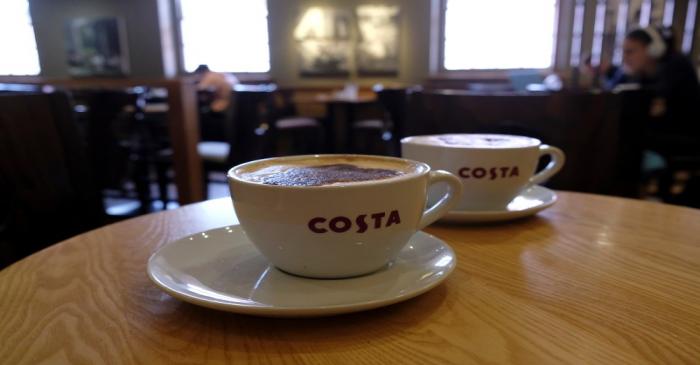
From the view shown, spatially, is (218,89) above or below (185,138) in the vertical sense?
above

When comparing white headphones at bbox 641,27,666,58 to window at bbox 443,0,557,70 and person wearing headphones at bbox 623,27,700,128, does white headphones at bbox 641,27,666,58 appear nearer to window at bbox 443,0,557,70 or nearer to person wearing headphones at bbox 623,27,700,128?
person wearing headphones at bbox 623,27,700,128

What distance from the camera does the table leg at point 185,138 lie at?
2207 millimetres

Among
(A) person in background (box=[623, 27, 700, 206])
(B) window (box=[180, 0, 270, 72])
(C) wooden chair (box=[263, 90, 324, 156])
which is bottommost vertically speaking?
(C) wooden chair (box=[263, 90, 324, 156])

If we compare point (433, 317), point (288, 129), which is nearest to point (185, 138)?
point (433, 317)

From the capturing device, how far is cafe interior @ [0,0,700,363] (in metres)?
0.90

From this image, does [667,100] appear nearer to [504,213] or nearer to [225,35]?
[504,213]

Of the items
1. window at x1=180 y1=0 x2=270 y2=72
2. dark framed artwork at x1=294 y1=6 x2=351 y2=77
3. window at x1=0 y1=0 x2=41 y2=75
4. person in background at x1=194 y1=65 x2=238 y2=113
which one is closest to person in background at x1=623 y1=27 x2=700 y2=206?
person in background at x1=194 y1=65 x2=238 y2=113

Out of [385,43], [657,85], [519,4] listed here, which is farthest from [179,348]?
[519,4]

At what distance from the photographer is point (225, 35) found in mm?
5938

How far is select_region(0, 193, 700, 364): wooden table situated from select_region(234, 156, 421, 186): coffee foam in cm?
12

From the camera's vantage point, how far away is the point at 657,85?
2.78 metres

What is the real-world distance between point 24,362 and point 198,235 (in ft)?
0.72

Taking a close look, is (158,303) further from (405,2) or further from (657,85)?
(405,2)

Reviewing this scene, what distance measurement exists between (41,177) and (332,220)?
34.5 inches
